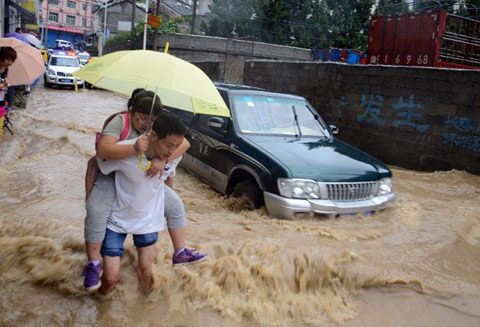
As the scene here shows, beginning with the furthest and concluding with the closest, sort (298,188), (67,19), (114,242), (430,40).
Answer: (67,19)
(430,40)
(298,188)
(114,242)

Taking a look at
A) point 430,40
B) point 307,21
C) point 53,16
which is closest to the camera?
point 430,40

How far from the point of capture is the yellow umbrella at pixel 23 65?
7.44 metres

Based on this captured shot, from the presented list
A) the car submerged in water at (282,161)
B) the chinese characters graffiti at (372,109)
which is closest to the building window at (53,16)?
the chinese characters graffiti at (372,109)

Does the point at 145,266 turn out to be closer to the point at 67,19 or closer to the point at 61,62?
the point at 61,62

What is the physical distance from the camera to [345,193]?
16.4 ft

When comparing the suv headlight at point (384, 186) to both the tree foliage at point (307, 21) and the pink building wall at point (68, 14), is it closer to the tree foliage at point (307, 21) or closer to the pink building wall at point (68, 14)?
the tree foliage at point (307, 21)

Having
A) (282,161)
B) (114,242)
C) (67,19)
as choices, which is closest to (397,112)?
(282,161)

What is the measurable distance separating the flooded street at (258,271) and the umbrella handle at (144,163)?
1.04 metres

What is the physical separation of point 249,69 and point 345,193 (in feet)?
35.4

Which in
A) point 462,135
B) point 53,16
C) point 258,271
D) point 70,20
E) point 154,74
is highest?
point 53,16

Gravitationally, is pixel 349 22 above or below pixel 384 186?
above

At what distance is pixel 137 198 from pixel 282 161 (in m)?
2.33

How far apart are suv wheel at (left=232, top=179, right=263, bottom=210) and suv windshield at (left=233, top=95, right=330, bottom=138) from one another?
0.79 meters

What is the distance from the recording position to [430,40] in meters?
11.6
